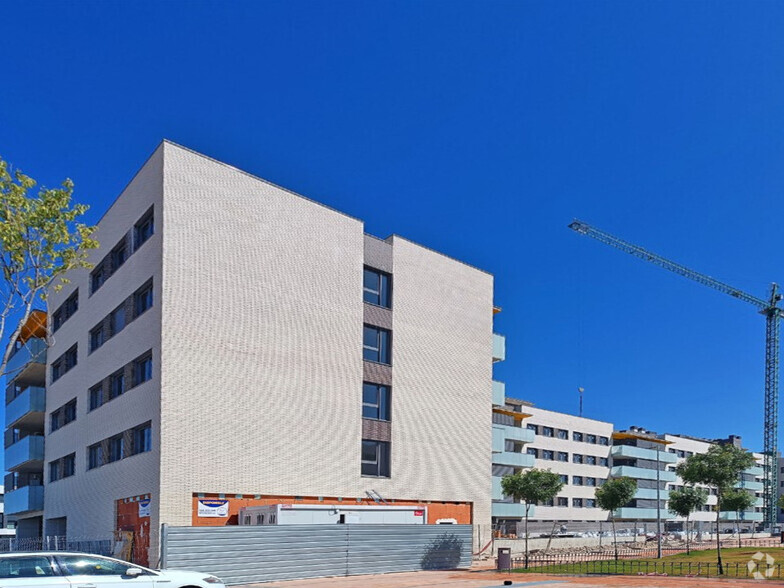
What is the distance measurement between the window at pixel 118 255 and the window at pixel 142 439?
825cm

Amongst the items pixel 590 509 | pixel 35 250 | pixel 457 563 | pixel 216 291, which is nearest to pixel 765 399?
pixel 590 509

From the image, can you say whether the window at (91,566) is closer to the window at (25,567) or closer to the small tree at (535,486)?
the window at (25,567)

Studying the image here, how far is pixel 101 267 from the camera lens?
37.9 metres

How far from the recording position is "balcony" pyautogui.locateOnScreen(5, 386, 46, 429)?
150 feet

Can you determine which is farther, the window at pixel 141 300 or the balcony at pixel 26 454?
the balcony at pixel 26 454

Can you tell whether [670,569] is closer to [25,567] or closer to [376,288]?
[376,288]

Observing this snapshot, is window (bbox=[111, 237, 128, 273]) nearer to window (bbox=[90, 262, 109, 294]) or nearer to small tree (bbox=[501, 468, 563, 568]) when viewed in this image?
window (bbox=[90, 262, 109, 294])

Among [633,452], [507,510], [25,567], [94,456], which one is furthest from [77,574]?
[633,452]

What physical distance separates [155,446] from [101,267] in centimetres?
1328

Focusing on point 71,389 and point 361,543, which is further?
point 71,389

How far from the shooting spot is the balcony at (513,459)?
201 feet

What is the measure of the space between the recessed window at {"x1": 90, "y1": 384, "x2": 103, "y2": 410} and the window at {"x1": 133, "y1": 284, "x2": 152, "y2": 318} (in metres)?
5.97

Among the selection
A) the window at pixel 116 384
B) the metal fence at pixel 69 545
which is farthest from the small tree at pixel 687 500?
the window at pixel 116 384

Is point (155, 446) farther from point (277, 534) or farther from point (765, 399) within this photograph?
point (765, 399)
